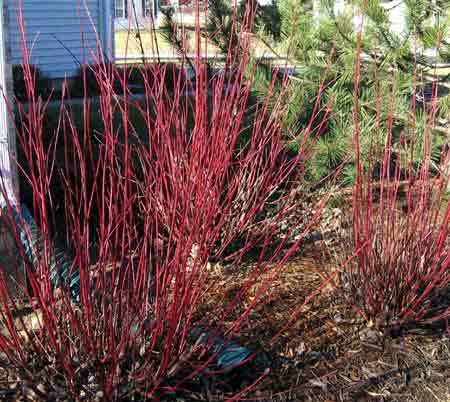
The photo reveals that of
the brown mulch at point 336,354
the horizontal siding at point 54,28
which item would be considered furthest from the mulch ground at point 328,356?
the horizontal siding at point 54,28

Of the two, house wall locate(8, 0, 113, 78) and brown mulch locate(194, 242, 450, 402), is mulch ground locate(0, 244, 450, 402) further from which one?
house wall locate(8, 0, 113, 78)

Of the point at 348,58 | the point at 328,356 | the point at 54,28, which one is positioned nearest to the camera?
the point at 328,356

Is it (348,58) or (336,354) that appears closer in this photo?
(336,354)

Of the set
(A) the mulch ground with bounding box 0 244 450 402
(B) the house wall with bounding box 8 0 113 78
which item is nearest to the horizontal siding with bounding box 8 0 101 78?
(B) the house wall with bounding box 8 0 113 78

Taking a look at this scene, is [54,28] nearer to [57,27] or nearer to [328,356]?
[57,27]

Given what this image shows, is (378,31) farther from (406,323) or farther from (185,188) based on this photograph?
(185,188)

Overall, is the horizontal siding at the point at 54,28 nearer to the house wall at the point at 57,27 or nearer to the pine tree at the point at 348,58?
the house wall at the point at 57,27

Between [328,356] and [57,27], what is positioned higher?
[57,27]

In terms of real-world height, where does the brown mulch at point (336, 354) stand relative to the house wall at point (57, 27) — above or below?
below

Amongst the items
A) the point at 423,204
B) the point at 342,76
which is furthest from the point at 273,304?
the point at 342,76

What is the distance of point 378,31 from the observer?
3861 mm

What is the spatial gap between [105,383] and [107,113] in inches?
36.9

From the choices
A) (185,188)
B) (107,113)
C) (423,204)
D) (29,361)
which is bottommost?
(29,361)

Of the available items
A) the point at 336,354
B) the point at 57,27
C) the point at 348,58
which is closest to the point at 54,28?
the point at 57,27
